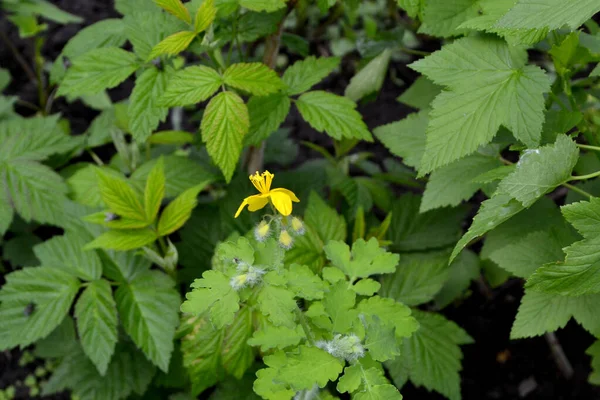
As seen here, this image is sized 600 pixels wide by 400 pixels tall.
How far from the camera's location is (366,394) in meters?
1.12

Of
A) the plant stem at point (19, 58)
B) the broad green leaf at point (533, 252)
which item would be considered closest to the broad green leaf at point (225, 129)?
the broad green leaf at point (533, 252)

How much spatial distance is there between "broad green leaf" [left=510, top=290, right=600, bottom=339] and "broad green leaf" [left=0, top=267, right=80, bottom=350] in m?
1.31

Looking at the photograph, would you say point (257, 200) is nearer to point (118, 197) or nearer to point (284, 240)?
point (284, 240)

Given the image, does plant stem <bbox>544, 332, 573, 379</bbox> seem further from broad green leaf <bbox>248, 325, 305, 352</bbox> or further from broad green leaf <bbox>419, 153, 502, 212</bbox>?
broad green leaf <bbox>248, 325, 305, 352</bbox>

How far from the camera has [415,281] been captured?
1.82 meters

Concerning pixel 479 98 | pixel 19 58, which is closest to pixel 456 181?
pixel 479 98

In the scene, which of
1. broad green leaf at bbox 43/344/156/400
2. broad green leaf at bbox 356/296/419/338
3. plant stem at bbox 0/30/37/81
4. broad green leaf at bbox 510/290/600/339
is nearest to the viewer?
broad green leaf at bbox 356/296/419/338

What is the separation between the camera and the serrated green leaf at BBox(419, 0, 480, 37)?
161cm

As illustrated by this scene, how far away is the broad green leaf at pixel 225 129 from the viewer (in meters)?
1.54

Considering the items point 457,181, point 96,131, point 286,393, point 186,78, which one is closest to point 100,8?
point 96,131

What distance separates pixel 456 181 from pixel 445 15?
1.54ft

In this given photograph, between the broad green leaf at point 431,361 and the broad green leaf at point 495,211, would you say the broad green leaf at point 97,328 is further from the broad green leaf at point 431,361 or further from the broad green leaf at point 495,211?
the broad green leaf at point 495,211

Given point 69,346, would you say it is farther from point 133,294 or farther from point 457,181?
point 457,181

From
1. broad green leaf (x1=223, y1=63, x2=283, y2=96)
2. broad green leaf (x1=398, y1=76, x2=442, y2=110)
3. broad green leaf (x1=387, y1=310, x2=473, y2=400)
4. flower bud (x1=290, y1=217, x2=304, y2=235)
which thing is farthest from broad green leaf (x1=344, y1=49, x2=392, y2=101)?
flower bud (x1=290, y1=217, x2=304, y2=235)
